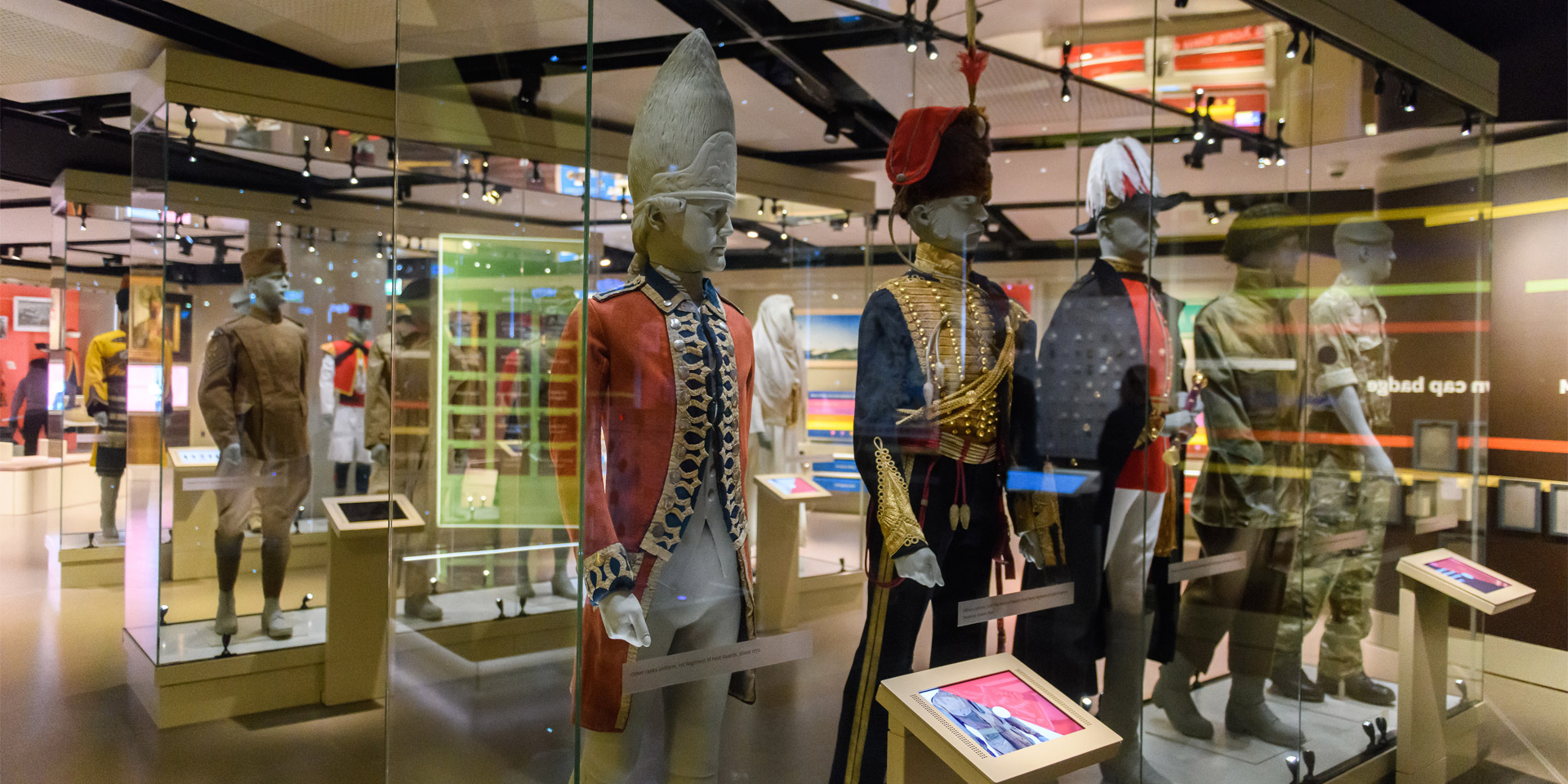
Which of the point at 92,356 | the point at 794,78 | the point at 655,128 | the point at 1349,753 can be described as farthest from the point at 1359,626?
the point at 92,356

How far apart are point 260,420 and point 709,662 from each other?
3.37 meters

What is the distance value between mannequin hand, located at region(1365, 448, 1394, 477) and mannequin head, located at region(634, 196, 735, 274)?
3.10 m

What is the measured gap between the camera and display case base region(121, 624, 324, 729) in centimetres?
373

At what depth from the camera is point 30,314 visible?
5344 mm

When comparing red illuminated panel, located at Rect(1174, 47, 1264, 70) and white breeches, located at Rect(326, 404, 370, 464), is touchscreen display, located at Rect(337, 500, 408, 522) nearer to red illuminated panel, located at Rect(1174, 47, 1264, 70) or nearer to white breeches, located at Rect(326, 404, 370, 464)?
white breeches, located at Rect(326, 404, 370, 464)

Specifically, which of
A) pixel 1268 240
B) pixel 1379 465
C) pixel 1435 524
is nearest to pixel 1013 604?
pixel 1268 240

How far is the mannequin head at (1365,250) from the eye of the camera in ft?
11.5

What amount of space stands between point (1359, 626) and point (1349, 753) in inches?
22.1

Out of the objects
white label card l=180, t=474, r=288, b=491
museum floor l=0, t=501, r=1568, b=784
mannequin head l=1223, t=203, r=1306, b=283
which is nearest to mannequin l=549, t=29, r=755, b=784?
museum floor l=0, t=501, r=1568, b=784

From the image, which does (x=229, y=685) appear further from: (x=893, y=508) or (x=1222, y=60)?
(x=1222, y=60)

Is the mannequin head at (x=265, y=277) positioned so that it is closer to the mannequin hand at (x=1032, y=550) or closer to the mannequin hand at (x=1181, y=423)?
the mannequin hand at (x=1032, y=550)

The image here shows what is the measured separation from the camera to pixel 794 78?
1.93 metres

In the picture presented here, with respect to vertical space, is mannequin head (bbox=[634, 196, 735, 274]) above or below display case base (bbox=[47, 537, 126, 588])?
above

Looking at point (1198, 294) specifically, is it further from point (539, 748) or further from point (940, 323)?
point (539, 748)
